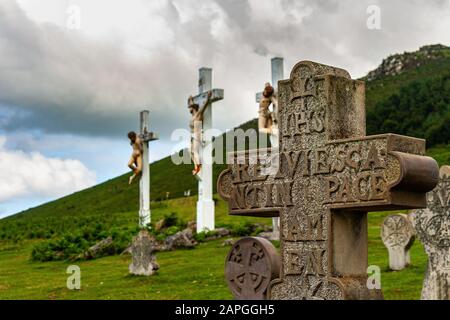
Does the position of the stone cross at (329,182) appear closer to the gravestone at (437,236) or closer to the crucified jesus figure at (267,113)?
the gravestone at (437,236)

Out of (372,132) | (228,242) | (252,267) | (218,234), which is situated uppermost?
(372,132)

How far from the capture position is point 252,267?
9.96 meters

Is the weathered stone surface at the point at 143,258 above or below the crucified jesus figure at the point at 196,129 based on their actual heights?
below

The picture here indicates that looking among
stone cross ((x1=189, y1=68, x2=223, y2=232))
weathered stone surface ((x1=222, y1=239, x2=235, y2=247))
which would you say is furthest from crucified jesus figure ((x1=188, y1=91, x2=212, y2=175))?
weathered stone surface ((x1=222, y1=239, x2=235, y2=247))

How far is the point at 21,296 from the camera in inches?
659

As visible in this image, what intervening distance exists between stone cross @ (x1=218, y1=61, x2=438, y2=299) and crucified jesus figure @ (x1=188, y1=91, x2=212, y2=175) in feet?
53.5

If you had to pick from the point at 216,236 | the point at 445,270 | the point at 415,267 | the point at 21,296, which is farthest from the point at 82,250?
the point at 445,270

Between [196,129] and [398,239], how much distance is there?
10062 mm

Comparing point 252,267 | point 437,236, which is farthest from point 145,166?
point 252,267

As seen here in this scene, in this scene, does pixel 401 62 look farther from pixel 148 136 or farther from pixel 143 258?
pixel 143 258

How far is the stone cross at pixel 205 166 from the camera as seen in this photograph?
2589 centimetres

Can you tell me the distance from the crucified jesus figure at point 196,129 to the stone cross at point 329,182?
1630 cm

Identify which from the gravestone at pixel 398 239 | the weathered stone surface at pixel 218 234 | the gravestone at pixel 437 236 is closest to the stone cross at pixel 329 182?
the gravestone at pixel 437 236
